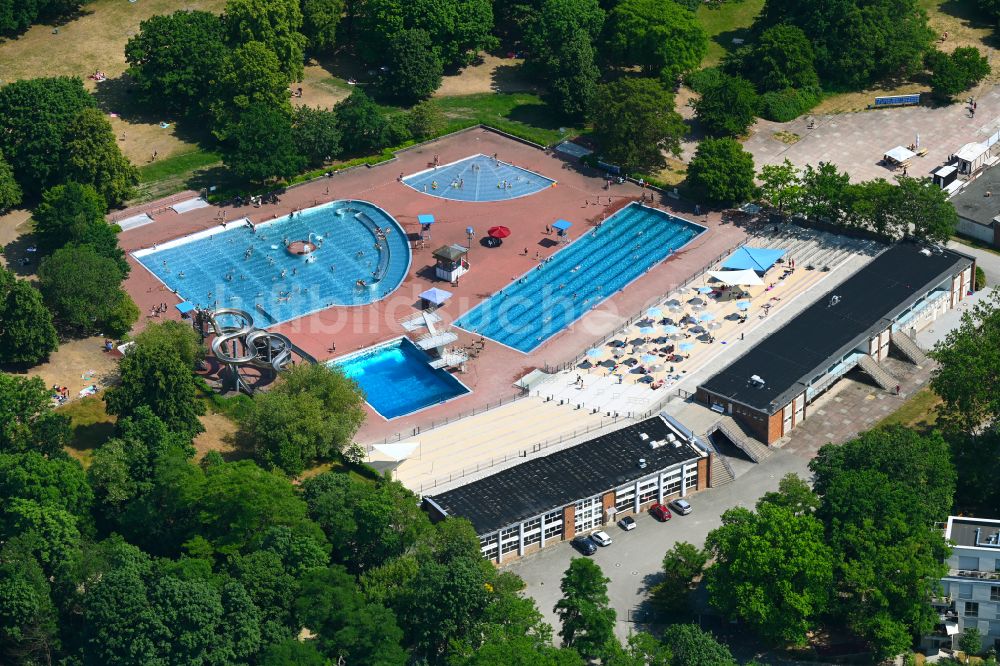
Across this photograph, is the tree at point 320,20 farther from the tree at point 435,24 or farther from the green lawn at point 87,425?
the green lawn at point 87,425

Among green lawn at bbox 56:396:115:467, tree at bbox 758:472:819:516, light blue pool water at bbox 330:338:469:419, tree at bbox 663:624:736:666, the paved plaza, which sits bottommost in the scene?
light blue pool water at bbox 330:338:469:419

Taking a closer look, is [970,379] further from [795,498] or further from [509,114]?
[509,114]

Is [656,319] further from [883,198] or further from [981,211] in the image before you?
[981,211]

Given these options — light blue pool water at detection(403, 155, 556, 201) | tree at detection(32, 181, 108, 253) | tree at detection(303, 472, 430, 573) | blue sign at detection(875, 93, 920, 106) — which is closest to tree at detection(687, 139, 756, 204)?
light blue pool water at detection(403, 155, 556, 201)

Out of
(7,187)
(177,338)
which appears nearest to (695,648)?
(177,338)

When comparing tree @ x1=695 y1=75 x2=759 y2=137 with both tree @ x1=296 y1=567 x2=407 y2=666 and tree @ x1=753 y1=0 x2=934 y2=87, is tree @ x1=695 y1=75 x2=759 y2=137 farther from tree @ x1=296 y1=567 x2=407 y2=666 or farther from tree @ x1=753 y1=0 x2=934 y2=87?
tree @ x1=296 y1=567 x2=407 y2=666

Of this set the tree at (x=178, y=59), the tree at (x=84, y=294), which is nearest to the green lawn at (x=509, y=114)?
the tree at (x=178, y=59)
